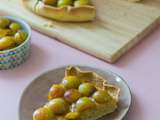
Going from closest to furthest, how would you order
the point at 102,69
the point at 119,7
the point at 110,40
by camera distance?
the point at 102,69
the point at 110,40
the point at 119,7

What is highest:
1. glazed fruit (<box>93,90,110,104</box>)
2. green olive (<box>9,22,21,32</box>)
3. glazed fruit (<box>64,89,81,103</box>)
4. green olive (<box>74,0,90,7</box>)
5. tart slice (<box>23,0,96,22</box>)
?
green olive (<box>74,0,90,7</box>)

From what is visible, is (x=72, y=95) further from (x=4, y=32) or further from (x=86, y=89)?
(x=4, y=32)

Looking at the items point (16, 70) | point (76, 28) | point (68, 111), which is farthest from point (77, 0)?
point (68, 111)

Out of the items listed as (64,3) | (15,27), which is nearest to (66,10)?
(64,3)

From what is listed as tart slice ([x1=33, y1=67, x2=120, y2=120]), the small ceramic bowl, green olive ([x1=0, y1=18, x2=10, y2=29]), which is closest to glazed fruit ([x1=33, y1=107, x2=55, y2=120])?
tart slice ([x1=33, y1=67, x2=120, y2=120])

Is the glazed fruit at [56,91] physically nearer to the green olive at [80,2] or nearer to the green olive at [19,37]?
the green olive at [19,37]

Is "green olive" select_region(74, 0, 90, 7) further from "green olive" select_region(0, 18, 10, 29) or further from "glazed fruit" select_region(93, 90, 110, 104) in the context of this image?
"glazed fruit" select_region(93, 90, 110, 104)

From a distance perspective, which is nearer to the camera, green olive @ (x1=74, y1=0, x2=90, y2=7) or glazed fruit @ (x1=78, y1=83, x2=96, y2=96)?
glazed fruit @ (x1=78, y1=83, x2=96, y2=96)

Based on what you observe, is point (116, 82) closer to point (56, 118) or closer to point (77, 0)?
point (56, 118)
